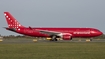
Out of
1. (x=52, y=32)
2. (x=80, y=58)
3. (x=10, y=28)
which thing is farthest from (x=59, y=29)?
(x=80, y=58)

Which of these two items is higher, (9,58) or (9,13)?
(9,13)

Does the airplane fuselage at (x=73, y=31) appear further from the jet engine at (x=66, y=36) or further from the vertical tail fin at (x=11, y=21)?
the jet engine at (x=66, y=36)

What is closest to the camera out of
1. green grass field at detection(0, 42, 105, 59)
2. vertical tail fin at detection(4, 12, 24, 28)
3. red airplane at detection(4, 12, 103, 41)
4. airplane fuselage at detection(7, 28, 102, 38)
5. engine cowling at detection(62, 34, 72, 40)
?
green grass field at detection(0, 42, 105, 59)

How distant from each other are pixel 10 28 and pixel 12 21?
324 cm

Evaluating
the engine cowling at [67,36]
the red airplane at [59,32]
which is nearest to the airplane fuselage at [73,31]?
the red airplane at [59,32]

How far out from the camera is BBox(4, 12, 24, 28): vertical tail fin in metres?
72.9

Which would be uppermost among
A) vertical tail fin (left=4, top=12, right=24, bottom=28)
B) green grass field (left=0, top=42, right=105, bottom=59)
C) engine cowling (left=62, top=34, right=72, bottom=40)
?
vertical tail fin (left=4, top=12, right=24, bottom=28)

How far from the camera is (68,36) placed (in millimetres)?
66250

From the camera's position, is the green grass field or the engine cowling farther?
the engine cowling

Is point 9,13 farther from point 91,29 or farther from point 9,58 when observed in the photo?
point 9,58

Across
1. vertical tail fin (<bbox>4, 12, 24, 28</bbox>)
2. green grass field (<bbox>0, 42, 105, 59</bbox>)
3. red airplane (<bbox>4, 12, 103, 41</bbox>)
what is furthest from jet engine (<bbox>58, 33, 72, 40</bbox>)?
green grass field (<bbox>0, 42, 105, 59</bbox>)

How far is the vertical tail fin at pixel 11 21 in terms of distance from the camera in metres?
72.9

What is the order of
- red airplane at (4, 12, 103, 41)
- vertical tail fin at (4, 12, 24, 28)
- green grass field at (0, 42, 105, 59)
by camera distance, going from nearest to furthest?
green grass field at (0, 42, 105, 59)
red airplane at (4, 12, 103, 41)
vertical tail fin at (4, 12, 24, 28)

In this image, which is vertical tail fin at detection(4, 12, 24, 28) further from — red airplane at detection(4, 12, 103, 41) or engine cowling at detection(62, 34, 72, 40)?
engine cowling at detection(62, 34, 72, 40)
